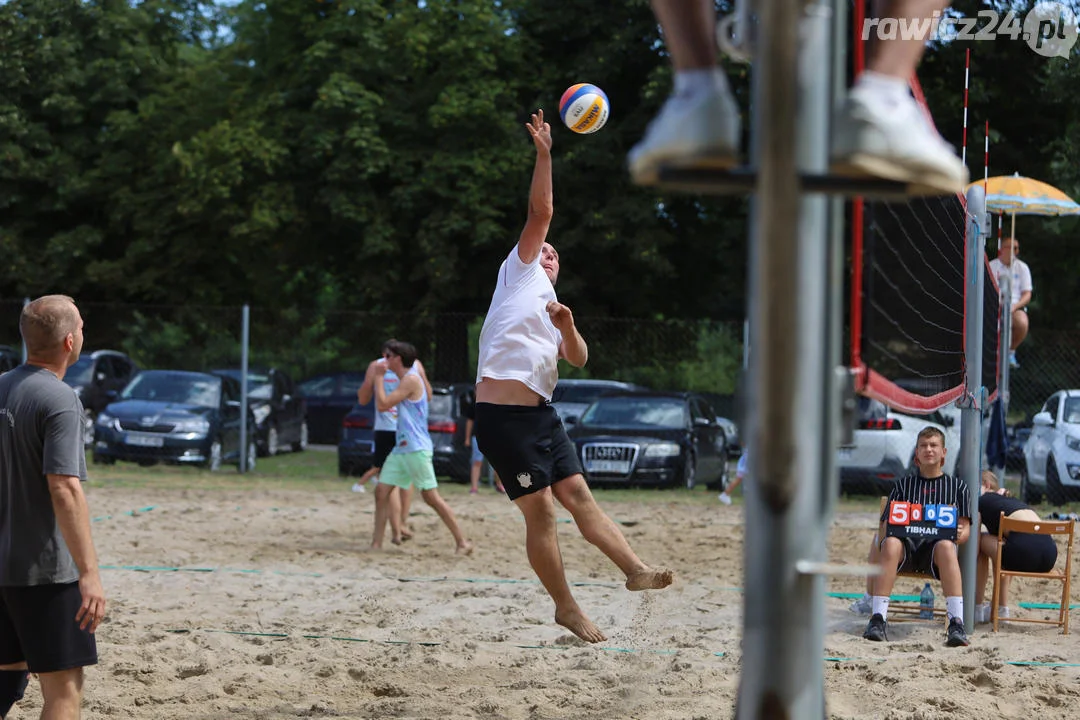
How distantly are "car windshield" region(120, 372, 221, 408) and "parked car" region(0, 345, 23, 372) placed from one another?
2435mm

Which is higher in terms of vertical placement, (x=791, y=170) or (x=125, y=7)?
(x=125, y=7)

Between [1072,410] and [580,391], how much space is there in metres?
6.85

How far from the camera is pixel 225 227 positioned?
2541 centimetres

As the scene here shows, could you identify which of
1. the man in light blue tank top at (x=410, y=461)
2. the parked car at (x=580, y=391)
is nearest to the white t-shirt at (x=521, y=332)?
the man in light blue tank top at (x=410, y=461)

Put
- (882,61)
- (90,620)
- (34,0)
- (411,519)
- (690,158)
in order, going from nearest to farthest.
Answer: (690,158)
(882,61)
(90,620)
(411,519)
(34,0)

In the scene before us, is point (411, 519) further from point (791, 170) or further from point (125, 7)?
point (125, 7)

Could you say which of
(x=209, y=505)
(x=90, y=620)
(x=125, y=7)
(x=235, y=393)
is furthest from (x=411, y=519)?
(x=125, y=7)

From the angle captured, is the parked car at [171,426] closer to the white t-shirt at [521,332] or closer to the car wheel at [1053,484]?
the car wheel at [1053,484]

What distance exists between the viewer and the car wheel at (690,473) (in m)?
16.9

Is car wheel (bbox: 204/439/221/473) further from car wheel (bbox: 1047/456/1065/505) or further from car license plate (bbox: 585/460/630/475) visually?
car wheel (bbox: 1047/456/1065/505)

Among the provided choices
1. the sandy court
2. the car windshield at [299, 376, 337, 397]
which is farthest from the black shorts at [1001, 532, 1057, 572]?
the car windshield at [299, 376, 337, 397]

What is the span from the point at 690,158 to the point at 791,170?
19cm

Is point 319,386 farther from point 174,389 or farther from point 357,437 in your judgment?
point 357,437

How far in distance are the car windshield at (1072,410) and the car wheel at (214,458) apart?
11.2 meters
